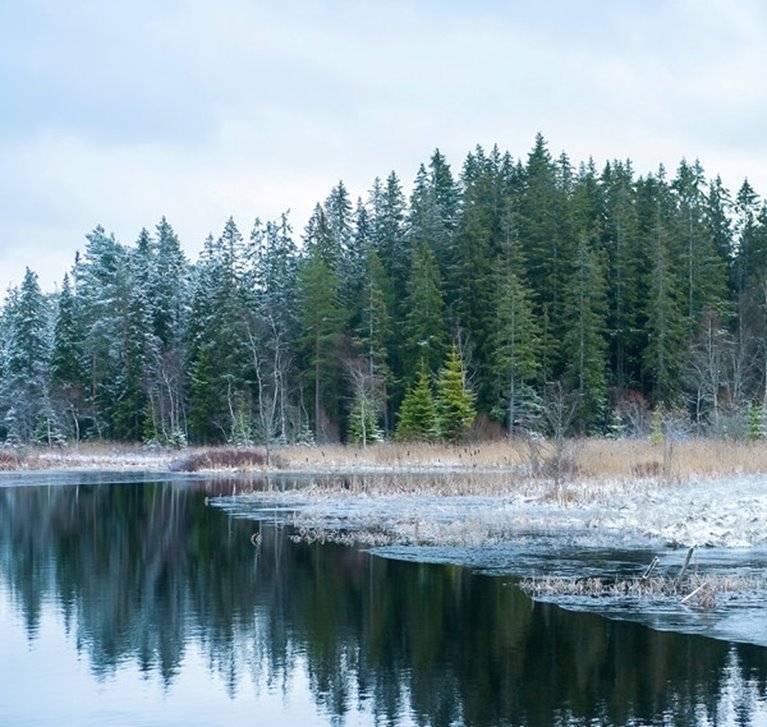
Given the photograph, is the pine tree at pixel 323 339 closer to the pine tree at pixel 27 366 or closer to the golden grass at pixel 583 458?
the golden grass at pixel 583 458

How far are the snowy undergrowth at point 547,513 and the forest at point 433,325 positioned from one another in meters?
27.9

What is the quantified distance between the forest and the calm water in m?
42.9

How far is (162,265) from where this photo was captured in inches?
3873

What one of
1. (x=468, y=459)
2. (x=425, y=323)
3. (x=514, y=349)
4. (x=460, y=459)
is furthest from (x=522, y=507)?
(x=425, y=323)

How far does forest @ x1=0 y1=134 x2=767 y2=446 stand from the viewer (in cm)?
7138

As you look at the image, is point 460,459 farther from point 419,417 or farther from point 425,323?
point 425,323

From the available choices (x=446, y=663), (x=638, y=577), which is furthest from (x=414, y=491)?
(x=446, y=663)

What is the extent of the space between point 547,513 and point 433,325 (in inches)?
1889

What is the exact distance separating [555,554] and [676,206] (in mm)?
72928

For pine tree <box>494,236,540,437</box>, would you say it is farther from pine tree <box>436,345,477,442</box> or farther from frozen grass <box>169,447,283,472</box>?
frozen grass <box>169,447,283,472</box>

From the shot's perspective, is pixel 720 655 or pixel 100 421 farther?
pixel 100 421

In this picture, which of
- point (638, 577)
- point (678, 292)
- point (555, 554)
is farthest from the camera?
point (678, 292)

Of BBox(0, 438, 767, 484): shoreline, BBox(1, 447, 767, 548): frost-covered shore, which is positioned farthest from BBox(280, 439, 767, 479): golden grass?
BBox(1, 447, 767, 548): frost-covered shore

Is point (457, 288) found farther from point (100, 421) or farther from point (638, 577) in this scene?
point (638, 577)
